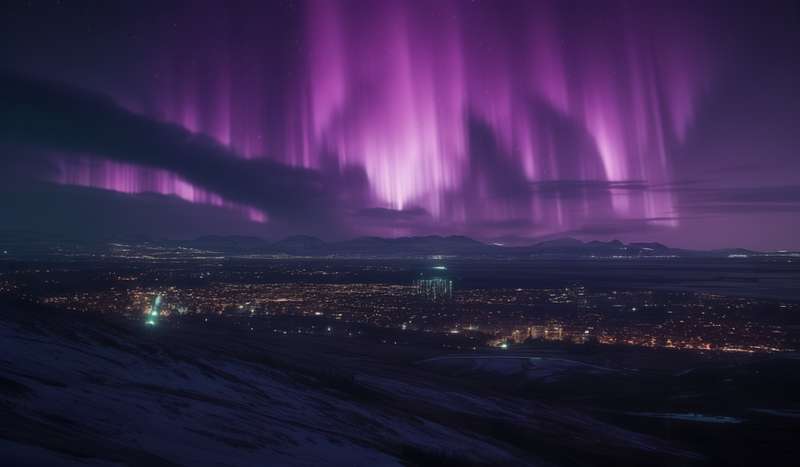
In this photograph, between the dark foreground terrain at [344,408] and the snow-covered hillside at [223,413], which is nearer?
the snow-covered hillside at [223,413]

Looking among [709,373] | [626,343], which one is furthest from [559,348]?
[709,373]

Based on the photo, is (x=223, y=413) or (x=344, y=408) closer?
(x=223, y=413)

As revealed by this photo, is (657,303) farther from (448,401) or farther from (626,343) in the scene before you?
(448,401)

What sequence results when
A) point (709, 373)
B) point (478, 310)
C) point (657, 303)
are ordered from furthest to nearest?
point (657, 303) < point (478, 310) < point (709, 373)

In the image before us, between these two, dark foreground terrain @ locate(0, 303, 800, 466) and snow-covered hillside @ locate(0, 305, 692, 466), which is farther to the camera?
dark foreground terrain @ locate(0, 303, 800, 466)

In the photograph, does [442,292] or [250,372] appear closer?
[250,372]

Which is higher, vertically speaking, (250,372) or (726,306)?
(250,372)

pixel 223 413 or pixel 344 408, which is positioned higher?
pixel 223 413

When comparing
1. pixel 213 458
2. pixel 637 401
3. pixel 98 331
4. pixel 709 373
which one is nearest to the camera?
pixel 213 458
